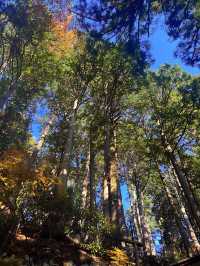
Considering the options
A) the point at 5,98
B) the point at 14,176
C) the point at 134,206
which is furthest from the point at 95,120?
the point at 14,176

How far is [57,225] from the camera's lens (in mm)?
8133

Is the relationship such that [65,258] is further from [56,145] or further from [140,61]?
[56,145]

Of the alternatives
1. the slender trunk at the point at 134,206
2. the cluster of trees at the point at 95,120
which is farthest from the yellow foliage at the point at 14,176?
the slender trunk at the point at 134,206

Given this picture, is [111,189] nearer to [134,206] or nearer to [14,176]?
[14,176]

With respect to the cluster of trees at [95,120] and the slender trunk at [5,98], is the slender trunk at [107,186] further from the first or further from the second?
the slender trunk at [5,98]

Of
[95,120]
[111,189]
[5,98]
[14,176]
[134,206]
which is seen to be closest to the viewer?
[14,176]

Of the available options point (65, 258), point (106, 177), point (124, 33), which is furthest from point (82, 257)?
point (124, 33)

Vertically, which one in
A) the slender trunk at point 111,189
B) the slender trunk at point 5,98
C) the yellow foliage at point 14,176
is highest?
the slender trunk at point 5,98

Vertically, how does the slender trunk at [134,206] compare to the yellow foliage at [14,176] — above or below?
above

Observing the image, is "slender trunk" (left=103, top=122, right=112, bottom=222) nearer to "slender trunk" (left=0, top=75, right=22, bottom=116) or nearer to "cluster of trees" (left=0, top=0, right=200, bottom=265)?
"cluster of trees" (left=0, top=0, right=200, bottom=265)

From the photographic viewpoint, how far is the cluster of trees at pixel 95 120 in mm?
8094

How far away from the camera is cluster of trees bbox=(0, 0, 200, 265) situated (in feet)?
26.6

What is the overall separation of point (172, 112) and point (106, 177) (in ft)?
15.5

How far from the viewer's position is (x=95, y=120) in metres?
15.8
